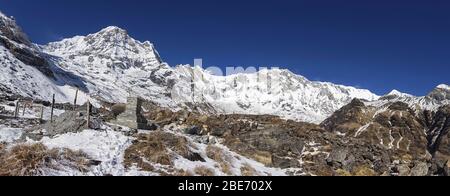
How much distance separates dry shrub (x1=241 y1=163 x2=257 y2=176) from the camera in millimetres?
31459

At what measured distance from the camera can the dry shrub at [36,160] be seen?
2514 centimetres

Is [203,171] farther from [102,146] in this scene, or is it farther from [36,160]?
[36,160]

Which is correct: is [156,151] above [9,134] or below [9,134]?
below

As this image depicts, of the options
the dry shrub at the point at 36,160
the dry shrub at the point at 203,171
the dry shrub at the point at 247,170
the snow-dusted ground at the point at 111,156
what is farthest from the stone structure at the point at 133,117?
the dry shrub at the point at 203,171

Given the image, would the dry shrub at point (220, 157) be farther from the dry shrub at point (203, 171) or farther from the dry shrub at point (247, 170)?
the dry shrub at point (203, 171)

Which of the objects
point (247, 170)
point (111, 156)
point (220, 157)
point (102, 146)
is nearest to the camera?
point (111, 156)

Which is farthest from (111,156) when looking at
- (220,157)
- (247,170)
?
(247,170)

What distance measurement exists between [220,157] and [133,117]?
11324mm

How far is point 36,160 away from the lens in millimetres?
26328

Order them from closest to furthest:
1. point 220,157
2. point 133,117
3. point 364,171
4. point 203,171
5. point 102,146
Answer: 1. point 203,171
2. point 102,146
3. point 220,157
4. point 364,171
5. point 133,117
